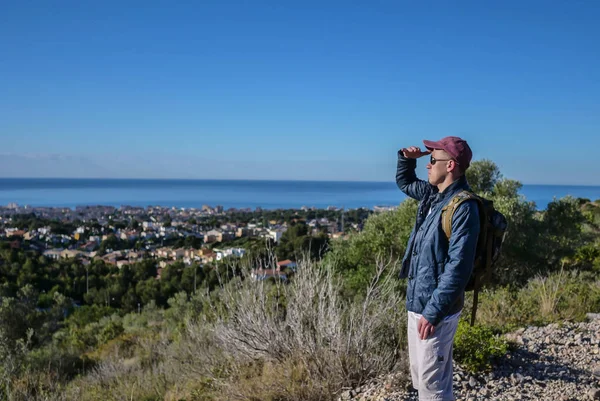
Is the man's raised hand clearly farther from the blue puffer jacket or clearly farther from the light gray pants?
the light gray pants

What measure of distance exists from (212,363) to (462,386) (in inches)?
90.7

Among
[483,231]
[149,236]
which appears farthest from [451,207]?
[149,236]

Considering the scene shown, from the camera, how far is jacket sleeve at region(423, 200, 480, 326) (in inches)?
93.7

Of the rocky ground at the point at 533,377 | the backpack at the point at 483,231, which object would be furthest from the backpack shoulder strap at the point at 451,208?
the rocky ground at the point at 533,377

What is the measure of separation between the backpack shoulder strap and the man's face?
177 mm

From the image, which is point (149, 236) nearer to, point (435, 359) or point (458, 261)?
point (435, 359)

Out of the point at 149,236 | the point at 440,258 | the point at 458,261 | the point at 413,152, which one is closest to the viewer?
the point at 458,261

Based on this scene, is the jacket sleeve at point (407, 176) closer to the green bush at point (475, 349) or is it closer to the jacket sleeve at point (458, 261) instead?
the jacket sleeve at point (458, 261)

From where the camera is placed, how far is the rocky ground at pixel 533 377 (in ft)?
12.0

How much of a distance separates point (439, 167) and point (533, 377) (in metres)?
2.36

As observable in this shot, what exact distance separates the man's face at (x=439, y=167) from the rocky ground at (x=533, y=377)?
5.76 ft

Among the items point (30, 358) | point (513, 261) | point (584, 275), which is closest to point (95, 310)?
point (30, 358)

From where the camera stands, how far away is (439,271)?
2512 millimetres

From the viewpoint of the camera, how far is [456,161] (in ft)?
8.47
